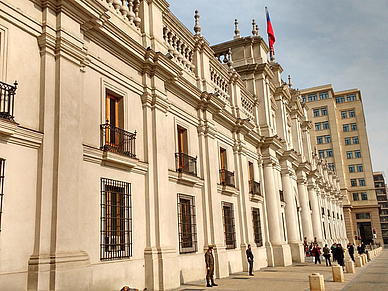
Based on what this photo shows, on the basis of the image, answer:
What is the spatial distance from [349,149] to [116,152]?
3144 inches

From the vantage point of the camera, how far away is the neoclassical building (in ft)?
28.9

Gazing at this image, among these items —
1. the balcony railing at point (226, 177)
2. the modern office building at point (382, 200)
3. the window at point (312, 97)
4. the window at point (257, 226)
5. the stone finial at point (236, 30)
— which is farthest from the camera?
the modern office building at point (382, 200)

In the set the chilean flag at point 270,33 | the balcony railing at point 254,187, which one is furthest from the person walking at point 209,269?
the chilean flag at point 270,33

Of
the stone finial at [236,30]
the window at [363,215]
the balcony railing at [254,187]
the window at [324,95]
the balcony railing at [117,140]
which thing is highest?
the window at [324,95]

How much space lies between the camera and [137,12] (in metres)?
14.7

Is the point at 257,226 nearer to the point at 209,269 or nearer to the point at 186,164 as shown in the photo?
the point at 186,164

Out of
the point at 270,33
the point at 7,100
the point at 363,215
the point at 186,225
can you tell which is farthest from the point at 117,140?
the point at 363,215

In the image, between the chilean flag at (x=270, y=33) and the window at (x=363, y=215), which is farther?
the window at (x=363, y=215)

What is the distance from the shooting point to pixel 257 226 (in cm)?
2331

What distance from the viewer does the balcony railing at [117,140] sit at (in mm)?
11562

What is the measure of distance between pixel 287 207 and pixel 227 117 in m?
11.3

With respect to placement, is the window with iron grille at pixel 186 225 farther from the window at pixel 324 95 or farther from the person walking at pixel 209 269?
the window at pixel 324 95

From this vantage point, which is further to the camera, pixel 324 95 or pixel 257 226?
pixel 324 95

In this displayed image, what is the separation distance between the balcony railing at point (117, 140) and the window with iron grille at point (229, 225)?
8081 mm
